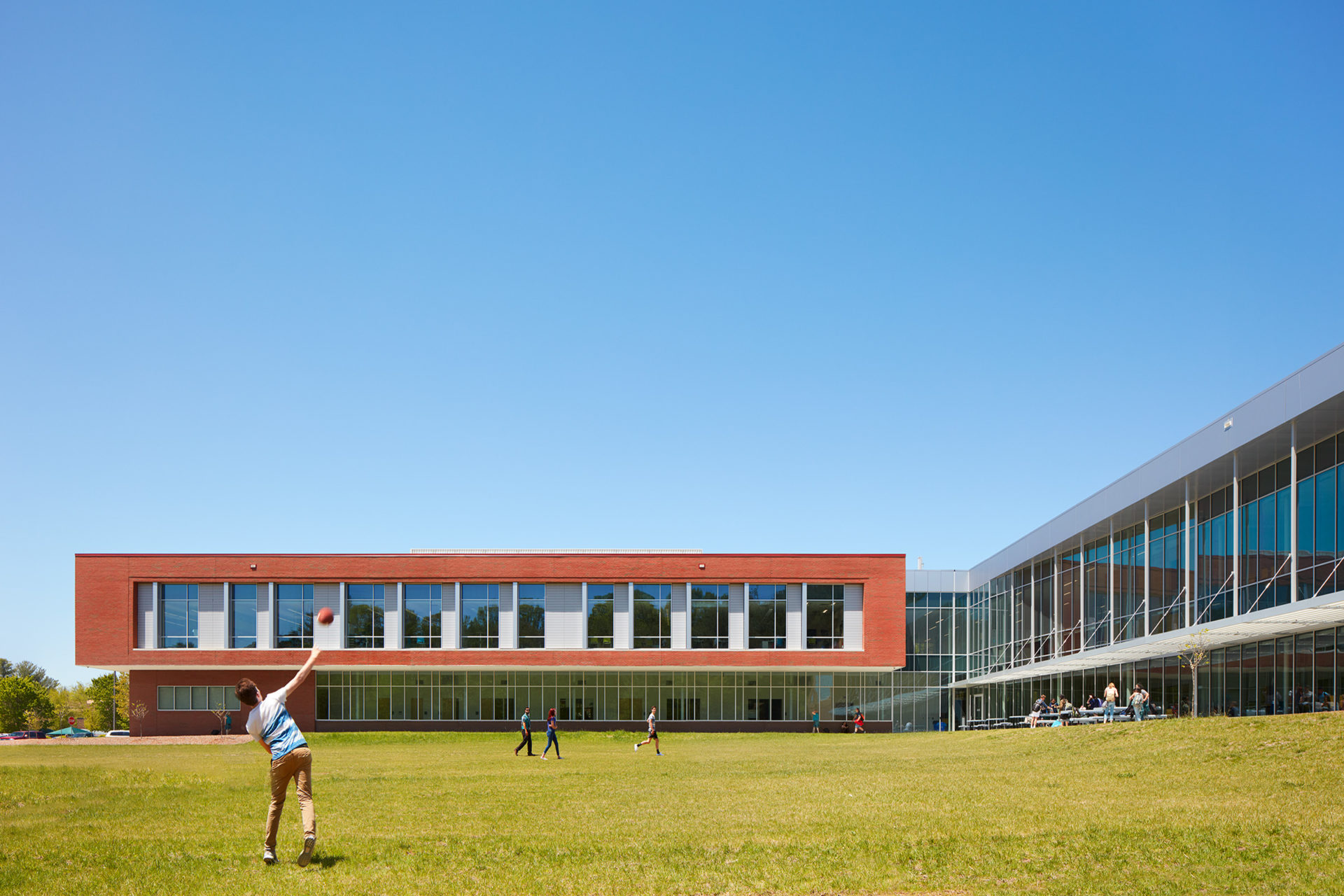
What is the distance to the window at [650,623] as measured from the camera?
60.5 meters

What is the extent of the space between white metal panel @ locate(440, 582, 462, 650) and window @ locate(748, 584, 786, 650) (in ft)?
48.7

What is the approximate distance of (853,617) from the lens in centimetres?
6072

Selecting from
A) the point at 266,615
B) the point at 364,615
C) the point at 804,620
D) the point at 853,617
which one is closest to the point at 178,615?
the point at 266,615

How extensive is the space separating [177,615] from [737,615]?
28.6 m

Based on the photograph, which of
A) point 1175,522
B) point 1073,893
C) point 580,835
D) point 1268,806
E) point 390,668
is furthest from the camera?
point 390,668

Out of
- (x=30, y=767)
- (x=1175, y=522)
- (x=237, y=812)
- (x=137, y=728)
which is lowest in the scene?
(x=137, y=728)

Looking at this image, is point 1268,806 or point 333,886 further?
point 1268,806

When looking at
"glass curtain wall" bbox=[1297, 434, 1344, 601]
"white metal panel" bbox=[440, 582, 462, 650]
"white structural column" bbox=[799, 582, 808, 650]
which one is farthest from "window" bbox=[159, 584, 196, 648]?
"glass curtain wall" bbox=[1297, 434, 1344, 601]

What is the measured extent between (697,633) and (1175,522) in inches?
1059

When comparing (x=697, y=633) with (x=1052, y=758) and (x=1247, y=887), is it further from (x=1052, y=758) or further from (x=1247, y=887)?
(x=1247, y=887)

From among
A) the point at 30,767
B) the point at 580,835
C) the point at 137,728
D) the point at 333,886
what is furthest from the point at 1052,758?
the point at 137,728

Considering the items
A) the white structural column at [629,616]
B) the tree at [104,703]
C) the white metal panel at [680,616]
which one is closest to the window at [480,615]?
the white structural column at [629,616]

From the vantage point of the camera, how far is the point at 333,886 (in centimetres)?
1099

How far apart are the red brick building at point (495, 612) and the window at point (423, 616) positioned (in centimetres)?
7
